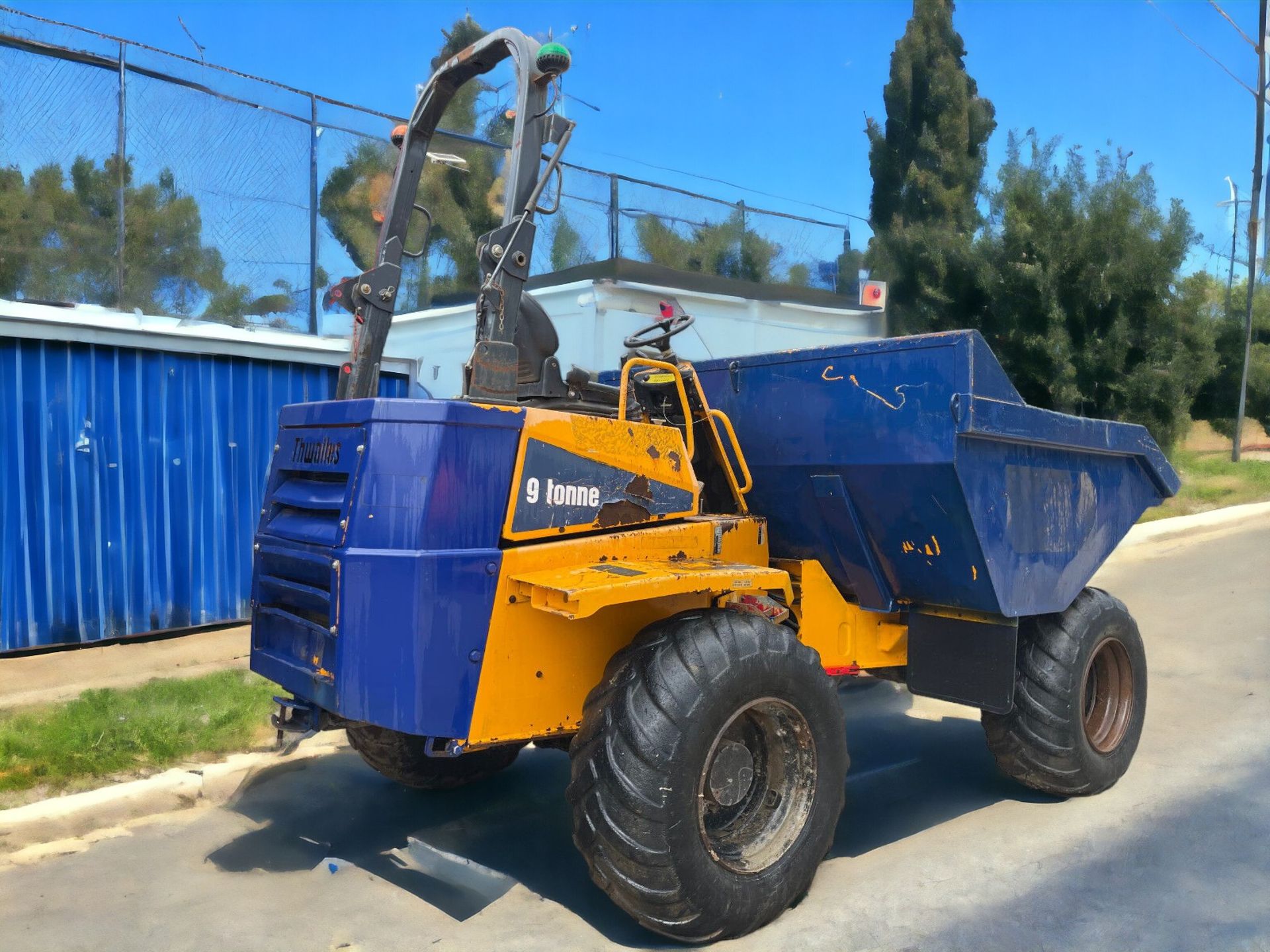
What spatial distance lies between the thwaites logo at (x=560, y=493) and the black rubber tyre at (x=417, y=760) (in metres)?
1.31

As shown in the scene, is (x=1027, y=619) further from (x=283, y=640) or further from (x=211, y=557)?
(x=211, y=557)

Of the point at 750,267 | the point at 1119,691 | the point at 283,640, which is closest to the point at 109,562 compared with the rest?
the point at 283,640

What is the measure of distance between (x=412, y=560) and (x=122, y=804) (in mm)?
2597

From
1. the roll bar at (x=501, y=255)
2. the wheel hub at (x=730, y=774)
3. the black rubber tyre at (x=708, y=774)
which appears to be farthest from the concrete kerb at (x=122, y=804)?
the wheel hub at (x=730, y=774)

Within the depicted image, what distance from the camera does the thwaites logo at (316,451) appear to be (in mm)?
3785

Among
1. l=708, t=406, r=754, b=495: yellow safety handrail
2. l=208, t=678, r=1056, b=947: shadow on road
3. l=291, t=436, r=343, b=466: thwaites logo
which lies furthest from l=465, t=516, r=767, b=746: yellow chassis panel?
l=208, t=678, r=1056, b=947: shadow on road

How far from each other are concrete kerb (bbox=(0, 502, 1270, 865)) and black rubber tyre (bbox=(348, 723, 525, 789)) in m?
0.81

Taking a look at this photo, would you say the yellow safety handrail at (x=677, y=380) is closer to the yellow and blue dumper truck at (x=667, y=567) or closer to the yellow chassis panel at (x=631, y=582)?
the yellow and blue dumper truck at (x=667, y=567)

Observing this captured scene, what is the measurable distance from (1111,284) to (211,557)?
47.9 ft

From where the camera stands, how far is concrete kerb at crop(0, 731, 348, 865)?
181 inches

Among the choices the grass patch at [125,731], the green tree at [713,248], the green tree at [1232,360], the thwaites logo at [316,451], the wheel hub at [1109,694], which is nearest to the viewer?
the thwaites logo at [316,451]

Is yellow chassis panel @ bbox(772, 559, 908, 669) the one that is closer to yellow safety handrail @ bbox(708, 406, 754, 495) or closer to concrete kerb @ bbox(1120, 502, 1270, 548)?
yellow safety handrail @ bbox(708, 406, 754, 495)

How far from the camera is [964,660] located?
5023 mm

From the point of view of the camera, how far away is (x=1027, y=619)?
5.36 metres
